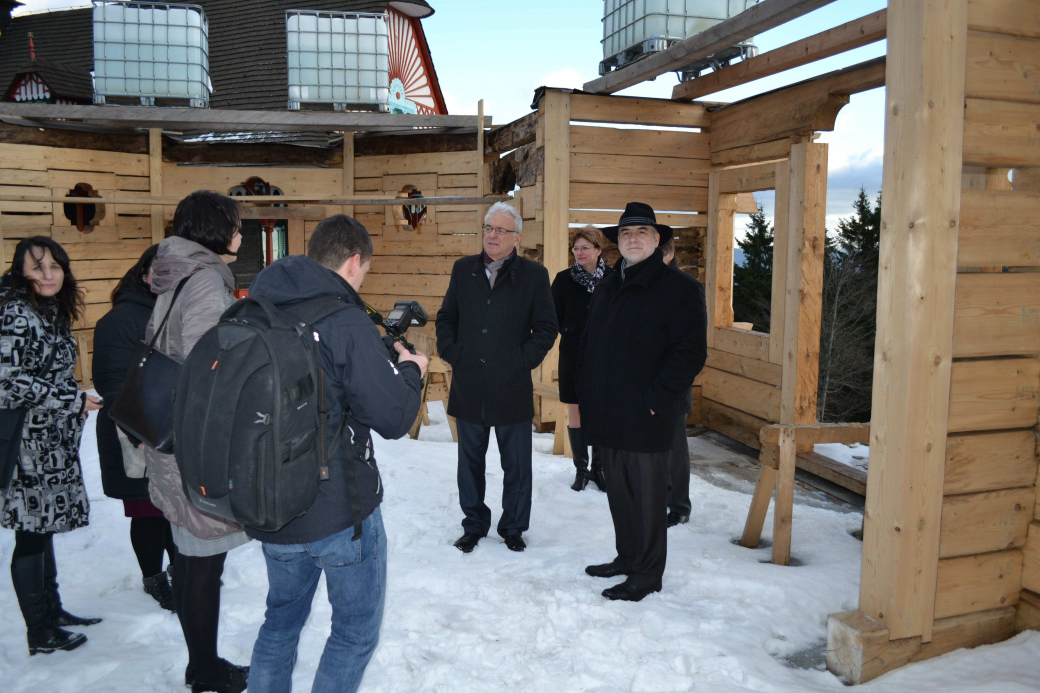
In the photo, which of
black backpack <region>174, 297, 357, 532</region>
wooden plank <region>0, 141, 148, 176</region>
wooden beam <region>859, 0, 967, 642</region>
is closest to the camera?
black backpack <region>174, 297, 357, 532</region>

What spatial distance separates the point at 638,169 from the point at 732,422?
2709 mm

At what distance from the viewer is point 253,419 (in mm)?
2115

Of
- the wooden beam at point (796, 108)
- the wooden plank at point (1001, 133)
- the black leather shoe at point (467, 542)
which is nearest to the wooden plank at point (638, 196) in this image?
the wooden beam at point (796, 108)

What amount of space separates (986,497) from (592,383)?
1.82 metres

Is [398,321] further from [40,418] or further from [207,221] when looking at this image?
[40,418]

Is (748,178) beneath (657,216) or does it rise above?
above

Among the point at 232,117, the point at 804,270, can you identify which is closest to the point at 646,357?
the point at 804,270

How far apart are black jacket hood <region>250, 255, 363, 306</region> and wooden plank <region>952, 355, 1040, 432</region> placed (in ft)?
7.73

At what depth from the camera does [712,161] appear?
818 cm

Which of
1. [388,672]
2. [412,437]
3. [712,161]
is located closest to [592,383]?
[388,672]

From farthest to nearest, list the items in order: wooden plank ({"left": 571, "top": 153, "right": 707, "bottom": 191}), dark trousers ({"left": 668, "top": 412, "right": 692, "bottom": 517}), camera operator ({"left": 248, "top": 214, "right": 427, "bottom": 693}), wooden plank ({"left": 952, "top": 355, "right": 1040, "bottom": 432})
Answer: wooden plank ({"left": 571, "top": 153, "right": 707, "bottom": 191}), dark trousers ({"left": 668, "top": 412, "right": 692, "bottom": 517}), wooden plank ({"left": 952, "top": 355, "right": 1040, "bottom": 432}), camera operator ({"left": 248, "top": 214, "right": 427, "bottom": 693})

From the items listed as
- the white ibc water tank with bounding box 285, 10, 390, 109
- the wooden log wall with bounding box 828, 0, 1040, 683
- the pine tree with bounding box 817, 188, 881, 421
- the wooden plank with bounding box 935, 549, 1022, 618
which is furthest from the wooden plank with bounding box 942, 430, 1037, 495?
the pine tree with bounding box 817, 188, 881, 421

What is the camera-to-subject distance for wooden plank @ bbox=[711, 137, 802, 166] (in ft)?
23.0

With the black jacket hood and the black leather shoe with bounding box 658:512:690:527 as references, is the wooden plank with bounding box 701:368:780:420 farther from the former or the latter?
the black jacket hood
